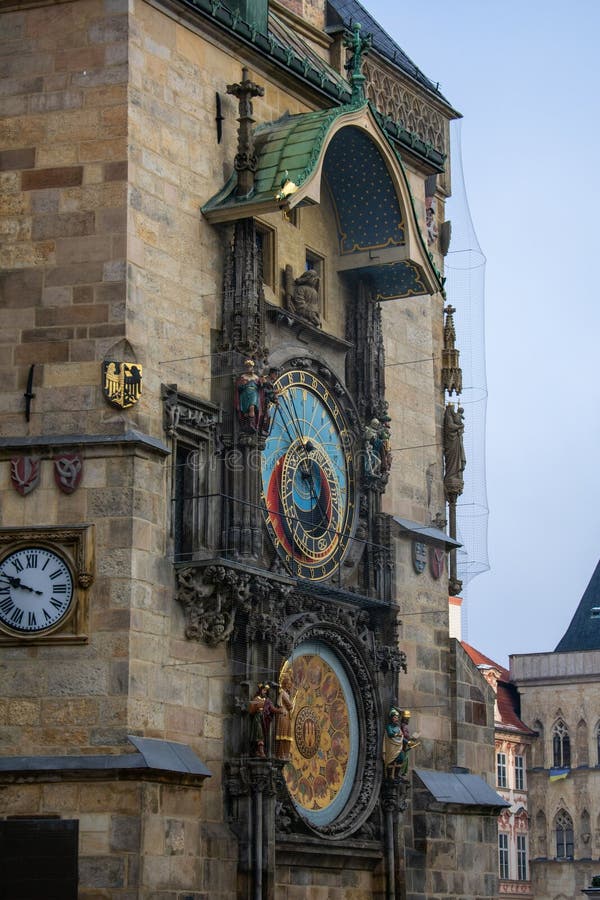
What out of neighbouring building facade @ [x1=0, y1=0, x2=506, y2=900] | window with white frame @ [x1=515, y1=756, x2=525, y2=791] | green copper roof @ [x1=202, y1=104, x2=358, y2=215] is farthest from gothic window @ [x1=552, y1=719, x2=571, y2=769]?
green copper roof @ [x1=202, y1=104, x2=358, y2=215]

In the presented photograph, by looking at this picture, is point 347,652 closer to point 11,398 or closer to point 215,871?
point 215,871

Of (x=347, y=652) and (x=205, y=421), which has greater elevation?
(x=205, y=421)

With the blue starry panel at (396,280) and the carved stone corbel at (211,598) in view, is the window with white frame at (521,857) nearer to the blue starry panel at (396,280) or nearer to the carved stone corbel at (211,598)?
the blue starry panel at (396,280)

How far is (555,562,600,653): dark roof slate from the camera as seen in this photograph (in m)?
60.9

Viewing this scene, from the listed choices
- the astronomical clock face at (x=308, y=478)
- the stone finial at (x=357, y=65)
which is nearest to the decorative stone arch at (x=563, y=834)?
the astronomical clock face at (x=308, y=478)

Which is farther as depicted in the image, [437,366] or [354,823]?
[437,366]

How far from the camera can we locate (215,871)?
18625 millimetres

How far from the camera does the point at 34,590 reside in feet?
59.8

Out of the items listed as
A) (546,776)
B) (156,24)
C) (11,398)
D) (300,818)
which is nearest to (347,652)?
(300,818)

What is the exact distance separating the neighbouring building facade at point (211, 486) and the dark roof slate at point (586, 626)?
3754 cm

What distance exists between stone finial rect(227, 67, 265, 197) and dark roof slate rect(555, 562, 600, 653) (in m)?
40.6

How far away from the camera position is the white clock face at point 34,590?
59.4 ft

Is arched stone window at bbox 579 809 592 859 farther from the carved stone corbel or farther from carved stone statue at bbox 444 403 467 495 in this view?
the carved stone corbel

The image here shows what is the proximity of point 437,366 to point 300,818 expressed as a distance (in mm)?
7479
